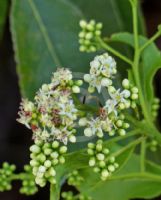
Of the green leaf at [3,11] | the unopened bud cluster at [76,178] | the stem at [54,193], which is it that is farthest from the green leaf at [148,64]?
the green leaf at [3,11]

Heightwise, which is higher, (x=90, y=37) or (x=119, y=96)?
(x=90, y=37)

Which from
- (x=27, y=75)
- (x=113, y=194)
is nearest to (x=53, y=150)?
(x=113, y=194)

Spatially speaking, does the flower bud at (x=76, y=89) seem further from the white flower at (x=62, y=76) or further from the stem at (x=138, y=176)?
the stem at (x=138, y=176)

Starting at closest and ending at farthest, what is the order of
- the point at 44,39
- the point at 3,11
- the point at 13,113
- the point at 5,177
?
the point at 5,177, the point at 44,39, the point at 3,11, the point at 13,113

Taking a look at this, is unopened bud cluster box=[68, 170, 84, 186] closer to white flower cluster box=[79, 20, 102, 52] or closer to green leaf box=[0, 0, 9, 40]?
white flower cluster box=[79, 20, 102, 52]

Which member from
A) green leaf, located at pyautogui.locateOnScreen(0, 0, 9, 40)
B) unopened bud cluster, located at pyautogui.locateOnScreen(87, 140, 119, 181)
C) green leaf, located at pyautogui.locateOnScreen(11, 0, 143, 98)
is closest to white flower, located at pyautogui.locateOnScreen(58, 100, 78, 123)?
unopened bud cluster, located at pyautogui.locateOnScreen(87, 140, 119, 181)

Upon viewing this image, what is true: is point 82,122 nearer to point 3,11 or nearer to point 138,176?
Answer: point 138,176

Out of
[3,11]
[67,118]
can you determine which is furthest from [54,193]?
[3,11]

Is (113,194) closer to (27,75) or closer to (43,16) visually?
(27,75)
